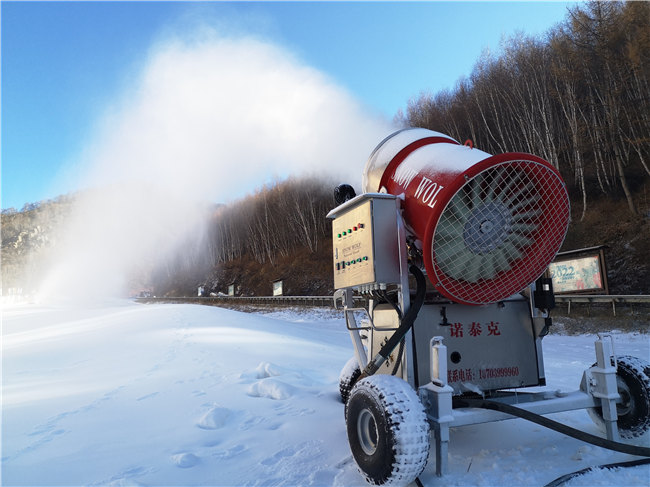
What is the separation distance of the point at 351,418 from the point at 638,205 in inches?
828

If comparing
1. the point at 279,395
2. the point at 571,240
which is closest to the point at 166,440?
the point at 279,395

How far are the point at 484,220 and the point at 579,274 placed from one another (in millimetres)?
13248

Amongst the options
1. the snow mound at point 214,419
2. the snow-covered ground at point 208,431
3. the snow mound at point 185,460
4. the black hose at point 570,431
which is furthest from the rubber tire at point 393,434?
the snow mound at point 214,419

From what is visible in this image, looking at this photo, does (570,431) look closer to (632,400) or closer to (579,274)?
(632,400)

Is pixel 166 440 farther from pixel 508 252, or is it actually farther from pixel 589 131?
pixel 589 131

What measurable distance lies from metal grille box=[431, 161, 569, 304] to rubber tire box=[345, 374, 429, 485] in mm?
946

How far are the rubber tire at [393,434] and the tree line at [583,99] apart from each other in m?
19.8

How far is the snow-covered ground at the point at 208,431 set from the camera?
2.71 metres

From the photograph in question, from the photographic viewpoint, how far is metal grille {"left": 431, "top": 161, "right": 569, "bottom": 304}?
10.2ft

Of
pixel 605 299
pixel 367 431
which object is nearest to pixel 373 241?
pixel 367 431

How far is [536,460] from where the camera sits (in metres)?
2.94

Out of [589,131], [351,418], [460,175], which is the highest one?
[589,131]

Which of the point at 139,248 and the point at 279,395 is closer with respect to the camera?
the point at 279,395

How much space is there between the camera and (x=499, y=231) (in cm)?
324
